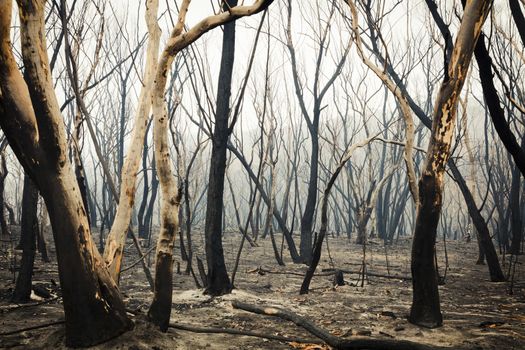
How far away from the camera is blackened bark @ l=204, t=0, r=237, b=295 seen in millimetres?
4285

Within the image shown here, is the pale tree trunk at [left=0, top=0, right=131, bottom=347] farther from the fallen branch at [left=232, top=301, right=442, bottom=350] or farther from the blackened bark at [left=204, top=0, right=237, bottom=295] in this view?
the blackened bark at [left=204, top=0, right=237, bottom=295]

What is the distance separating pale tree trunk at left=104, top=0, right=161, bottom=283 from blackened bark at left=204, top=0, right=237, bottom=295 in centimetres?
151

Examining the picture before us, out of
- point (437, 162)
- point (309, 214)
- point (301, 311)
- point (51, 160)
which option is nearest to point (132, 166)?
point (51, 160)

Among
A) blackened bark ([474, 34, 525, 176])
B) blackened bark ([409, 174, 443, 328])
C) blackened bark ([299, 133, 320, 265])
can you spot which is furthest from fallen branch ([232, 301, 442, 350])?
blackened bark ([299, 133, 320, 265])

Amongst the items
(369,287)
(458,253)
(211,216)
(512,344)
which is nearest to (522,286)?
(369,287)

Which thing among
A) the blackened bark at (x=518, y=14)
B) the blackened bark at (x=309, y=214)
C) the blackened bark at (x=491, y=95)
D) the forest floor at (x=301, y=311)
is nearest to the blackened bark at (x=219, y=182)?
the forest floor at (x=301, y=311)

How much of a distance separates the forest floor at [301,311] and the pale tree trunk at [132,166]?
52 cm

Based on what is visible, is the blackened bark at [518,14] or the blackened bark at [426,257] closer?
the blackened bark at [426,257]

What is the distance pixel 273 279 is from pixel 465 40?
13.9 ft

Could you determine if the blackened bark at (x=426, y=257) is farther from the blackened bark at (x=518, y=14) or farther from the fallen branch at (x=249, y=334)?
the blackened bark at (x=518, y=14)

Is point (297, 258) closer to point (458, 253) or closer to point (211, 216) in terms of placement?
point (211, 216)

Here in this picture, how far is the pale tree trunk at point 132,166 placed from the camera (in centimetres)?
256

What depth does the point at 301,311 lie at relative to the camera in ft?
12.6

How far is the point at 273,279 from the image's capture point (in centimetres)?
585
